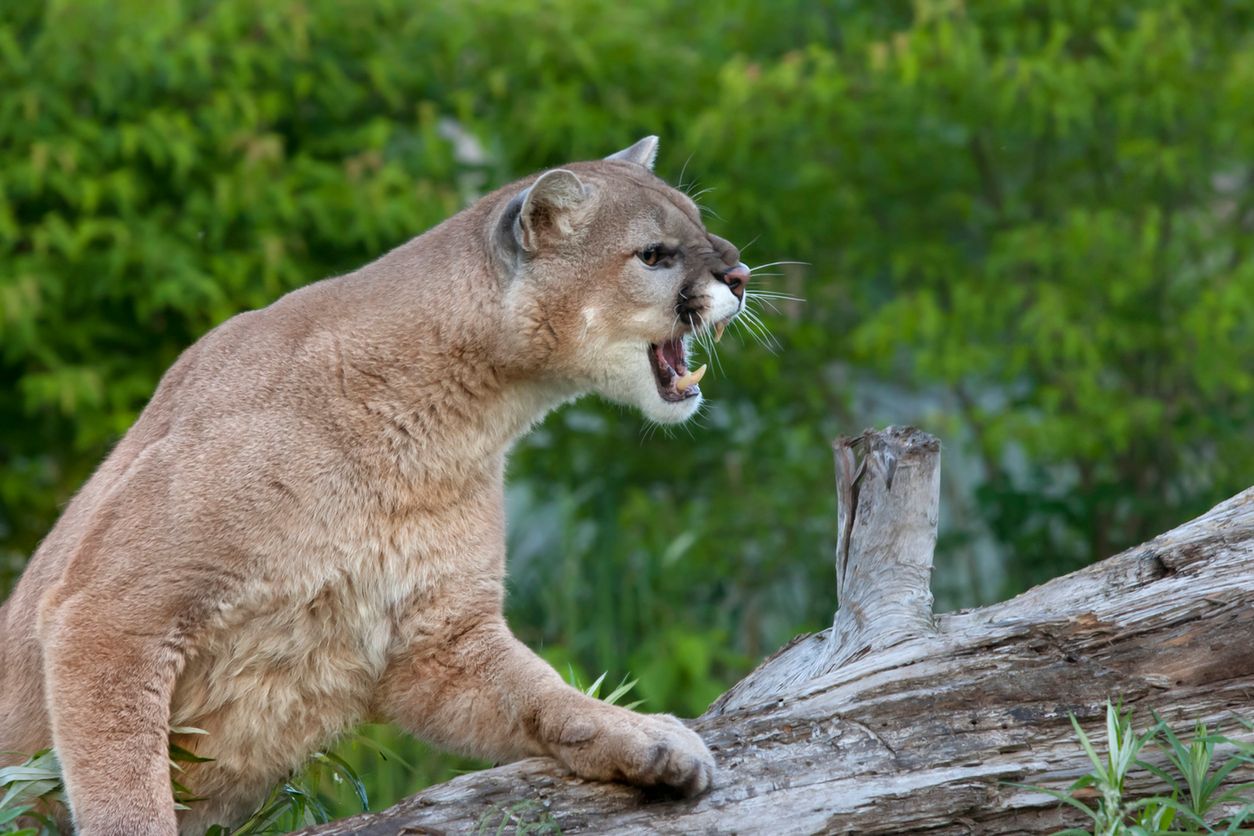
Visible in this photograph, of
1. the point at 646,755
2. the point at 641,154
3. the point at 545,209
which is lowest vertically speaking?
the point at 646,755

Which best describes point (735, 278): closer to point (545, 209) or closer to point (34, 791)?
point (545, 209)

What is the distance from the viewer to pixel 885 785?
353 cm

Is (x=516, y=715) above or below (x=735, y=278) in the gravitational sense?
below

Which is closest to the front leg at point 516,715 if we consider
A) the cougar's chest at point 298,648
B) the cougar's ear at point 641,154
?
the cougar's chest at point 298,648

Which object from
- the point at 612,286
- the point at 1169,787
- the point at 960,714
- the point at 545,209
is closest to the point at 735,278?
the point at 612,286

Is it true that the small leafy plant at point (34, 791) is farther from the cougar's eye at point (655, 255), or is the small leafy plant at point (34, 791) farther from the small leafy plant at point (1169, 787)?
the small leafy plant at point (1169, 787)

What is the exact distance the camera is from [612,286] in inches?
174

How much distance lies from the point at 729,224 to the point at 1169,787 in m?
5.50

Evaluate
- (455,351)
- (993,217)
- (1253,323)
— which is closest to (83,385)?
(455,351)

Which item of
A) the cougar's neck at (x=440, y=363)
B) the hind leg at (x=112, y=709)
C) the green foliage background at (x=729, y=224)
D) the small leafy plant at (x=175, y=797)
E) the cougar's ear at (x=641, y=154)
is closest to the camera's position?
the hind leg at (x=112, y=709)

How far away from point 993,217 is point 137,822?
6611 millimetres

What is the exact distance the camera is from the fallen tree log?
3.51m

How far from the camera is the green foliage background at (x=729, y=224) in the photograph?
305 inches

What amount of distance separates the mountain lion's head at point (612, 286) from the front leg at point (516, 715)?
768mm
